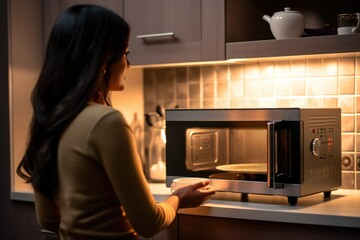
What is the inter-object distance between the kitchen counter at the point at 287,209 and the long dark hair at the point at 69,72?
58 centimetres

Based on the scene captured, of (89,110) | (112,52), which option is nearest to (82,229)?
(89,110)

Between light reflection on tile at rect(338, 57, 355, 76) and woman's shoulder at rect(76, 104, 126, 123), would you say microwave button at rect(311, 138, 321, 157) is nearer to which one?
light reflection on tile at rect(338, 57, 355, 76)

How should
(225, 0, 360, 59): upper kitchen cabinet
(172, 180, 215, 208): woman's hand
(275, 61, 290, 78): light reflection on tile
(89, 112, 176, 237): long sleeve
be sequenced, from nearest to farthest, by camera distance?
(89, 112, 176, 237): long sleeve
(172, 180, 215, 208): woman's hand
(225, 0, 360, 59): upper kitchen cabinet
(275, 61, 290, 78): light reflection on tile

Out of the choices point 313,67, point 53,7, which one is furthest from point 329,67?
point 53,7

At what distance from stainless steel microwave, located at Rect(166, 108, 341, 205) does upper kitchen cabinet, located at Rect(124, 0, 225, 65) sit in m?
0.22

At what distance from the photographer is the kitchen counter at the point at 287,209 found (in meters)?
1.42

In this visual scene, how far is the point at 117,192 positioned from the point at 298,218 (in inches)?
23.4

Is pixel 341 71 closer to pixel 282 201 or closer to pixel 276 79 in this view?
pixel 276 79

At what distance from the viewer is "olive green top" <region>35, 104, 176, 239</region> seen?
1.07 meters

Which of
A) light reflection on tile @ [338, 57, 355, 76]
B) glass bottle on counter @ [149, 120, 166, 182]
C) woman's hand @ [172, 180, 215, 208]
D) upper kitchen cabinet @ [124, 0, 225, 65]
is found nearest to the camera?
woman's hand @ [172, 180, 215, 208]

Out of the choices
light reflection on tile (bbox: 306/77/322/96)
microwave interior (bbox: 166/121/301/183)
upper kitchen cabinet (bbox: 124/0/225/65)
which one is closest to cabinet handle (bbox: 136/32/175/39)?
upper kitchen cabinet (bbox: 124/0/225/65)

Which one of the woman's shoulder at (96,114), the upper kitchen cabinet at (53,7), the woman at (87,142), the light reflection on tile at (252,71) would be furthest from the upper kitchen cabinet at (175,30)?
the woman's shoulder at (96,114)

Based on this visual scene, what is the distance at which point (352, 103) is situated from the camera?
6.30 feet

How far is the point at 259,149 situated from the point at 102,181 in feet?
2.35
